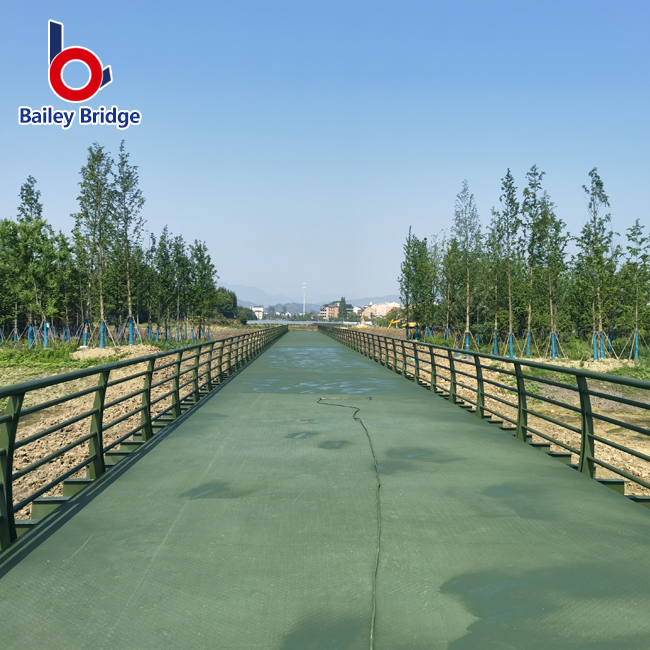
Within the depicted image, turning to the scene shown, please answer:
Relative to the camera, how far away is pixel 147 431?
8.84 metres

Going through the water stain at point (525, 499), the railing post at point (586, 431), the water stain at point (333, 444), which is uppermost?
the railing post at point (586, 431)

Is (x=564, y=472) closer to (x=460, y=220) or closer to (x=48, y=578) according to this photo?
(x=48, y=578)

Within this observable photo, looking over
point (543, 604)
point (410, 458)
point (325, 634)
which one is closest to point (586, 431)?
point (410, 458)

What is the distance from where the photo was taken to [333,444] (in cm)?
855

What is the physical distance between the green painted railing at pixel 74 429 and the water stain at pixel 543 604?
131 inches

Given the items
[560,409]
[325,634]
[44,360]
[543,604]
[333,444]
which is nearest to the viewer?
[325,634]

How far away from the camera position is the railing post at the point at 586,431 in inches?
263

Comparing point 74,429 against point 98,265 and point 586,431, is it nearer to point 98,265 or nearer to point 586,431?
point 586,431

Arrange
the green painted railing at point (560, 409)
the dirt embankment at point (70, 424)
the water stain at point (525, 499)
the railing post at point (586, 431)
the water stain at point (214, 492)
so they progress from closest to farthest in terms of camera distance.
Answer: the water stain at point (525, 499)
the water stain at point (214, 492)
the green painted railing at point (560, 409)
the railing post at point (586, 431)
the dirt embankment at point (70, 424)

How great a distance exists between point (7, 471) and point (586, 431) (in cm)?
574

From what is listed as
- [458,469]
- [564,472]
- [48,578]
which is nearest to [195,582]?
[48,578]

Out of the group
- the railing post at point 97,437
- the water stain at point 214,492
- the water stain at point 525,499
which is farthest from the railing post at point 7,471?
the water stain at point 525,499

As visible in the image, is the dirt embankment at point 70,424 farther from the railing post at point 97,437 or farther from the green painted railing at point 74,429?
the railing post at point 97,437

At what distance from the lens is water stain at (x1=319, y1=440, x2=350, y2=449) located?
8.34 meters
